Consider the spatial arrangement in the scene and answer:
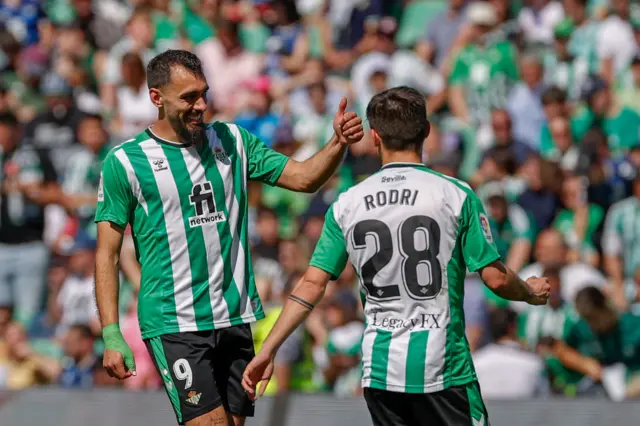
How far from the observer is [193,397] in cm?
531

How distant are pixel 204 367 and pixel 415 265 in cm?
111

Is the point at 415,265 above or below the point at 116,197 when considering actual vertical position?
below

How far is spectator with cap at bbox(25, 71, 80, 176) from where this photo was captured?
39.2 feet

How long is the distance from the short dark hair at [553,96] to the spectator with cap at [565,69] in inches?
15.0

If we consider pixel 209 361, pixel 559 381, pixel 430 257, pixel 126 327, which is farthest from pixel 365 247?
pixel 126 327

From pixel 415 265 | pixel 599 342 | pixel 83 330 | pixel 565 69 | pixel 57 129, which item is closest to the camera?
pixel 415 265

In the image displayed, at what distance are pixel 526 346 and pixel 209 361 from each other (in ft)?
15.0

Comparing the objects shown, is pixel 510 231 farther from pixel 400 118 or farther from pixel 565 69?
pixel 400 118

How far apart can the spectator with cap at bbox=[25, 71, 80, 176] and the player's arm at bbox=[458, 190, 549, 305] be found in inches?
298

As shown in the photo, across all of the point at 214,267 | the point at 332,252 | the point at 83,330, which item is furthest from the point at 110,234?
the point at 83,330

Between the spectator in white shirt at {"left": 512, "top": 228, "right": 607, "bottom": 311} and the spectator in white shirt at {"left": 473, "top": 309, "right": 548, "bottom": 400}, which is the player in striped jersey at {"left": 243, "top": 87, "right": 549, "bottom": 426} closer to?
the spectator in white shirt at {"left": 473, "top": 309, "right": 548, "bottom": 400}

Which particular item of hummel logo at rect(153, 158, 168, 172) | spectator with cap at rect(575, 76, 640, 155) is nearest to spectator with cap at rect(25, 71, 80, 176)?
spectator with cap at rect(575, 76, 640, 155)

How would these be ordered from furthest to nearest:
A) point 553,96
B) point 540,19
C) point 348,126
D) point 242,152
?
point 540,19
point 553,96
point 242,152
point 348,126

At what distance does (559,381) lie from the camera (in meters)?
9.22
